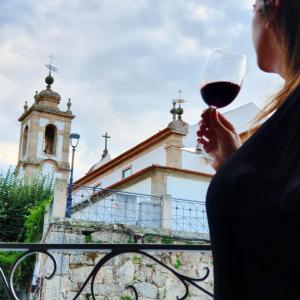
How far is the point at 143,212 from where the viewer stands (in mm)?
13039

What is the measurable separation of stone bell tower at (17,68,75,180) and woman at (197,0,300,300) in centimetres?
2949

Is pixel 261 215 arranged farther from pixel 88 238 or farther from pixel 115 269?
pixel 88 238

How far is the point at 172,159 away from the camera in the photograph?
1916 cm

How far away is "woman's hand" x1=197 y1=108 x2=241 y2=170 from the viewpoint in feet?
3.83

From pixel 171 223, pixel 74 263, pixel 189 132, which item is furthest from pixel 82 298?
pixel 189 132

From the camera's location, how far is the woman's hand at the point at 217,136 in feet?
3.83

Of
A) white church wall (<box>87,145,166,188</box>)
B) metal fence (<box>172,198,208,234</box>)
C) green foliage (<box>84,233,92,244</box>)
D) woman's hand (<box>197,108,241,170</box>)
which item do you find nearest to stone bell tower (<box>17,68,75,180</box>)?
white church wall (<box>87,145,166,188</box>)

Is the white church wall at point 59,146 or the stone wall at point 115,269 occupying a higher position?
the white church wall at point 59,146

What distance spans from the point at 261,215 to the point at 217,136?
0.48 m

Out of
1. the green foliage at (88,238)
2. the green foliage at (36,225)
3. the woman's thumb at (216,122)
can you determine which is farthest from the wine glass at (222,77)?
the green foliage at (36,225)

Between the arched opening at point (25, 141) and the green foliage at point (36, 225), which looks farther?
the arched opening at point (25, 141)

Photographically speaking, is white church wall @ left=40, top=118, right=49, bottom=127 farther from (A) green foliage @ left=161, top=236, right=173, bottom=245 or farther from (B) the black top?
(B) the black top

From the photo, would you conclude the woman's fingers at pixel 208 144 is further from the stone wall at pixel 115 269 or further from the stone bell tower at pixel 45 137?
the stone bell tower at pixel 45 137

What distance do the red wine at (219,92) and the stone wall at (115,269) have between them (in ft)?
30.5
